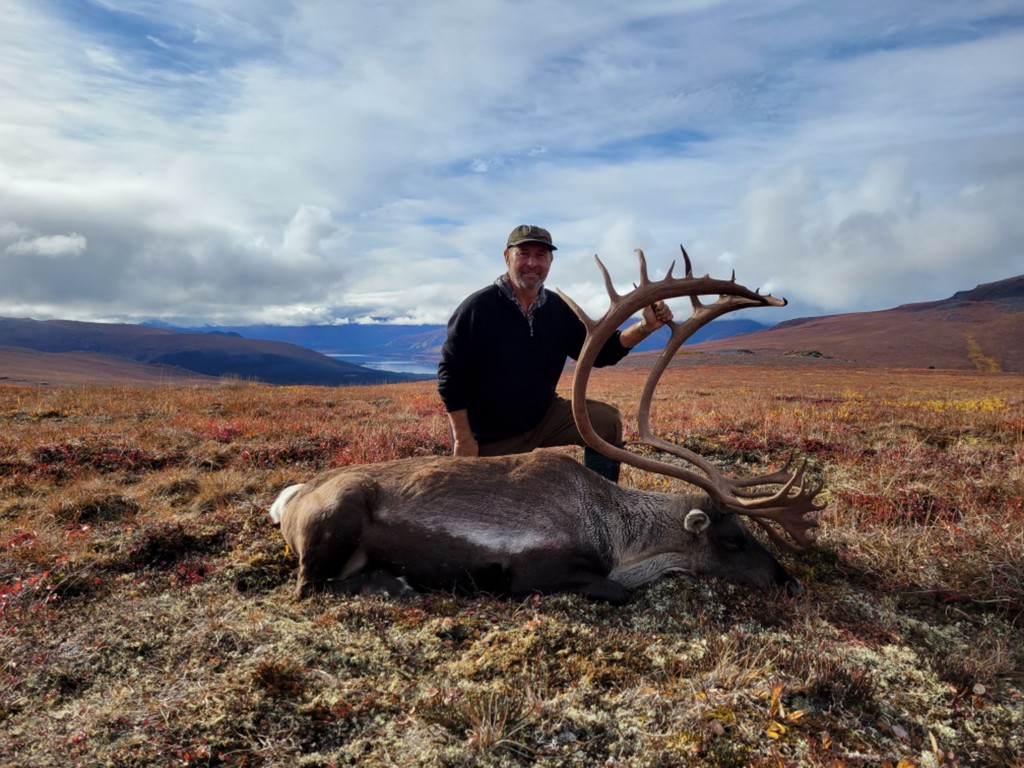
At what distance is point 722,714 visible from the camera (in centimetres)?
275

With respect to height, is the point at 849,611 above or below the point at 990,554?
below

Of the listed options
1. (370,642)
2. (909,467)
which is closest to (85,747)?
(370,642)

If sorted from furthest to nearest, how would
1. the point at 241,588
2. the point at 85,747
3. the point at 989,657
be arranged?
the point at 241,588 → the point at 989,657 → the point at 85,747

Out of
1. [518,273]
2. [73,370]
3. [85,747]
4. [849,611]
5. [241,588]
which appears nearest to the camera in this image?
[85,747]

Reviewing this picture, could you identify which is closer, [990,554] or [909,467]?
[990,554]

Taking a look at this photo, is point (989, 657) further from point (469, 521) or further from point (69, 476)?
point (69, 476)

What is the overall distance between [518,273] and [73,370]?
399ft

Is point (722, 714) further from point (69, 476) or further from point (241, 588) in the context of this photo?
point (69, 476)

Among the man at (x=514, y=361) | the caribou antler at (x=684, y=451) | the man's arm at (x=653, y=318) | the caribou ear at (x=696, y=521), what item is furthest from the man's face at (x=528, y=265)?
the caribou ear at (x=696, y=521)

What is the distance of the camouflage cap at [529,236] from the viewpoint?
6.52 metres

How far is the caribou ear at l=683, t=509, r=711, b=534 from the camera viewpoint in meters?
5.06

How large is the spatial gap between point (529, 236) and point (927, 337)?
4052 inches

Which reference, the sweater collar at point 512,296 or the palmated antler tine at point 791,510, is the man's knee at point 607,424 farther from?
the palmated antler tine at point 791,510

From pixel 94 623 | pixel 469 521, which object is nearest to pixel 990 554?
pixel 469 521
